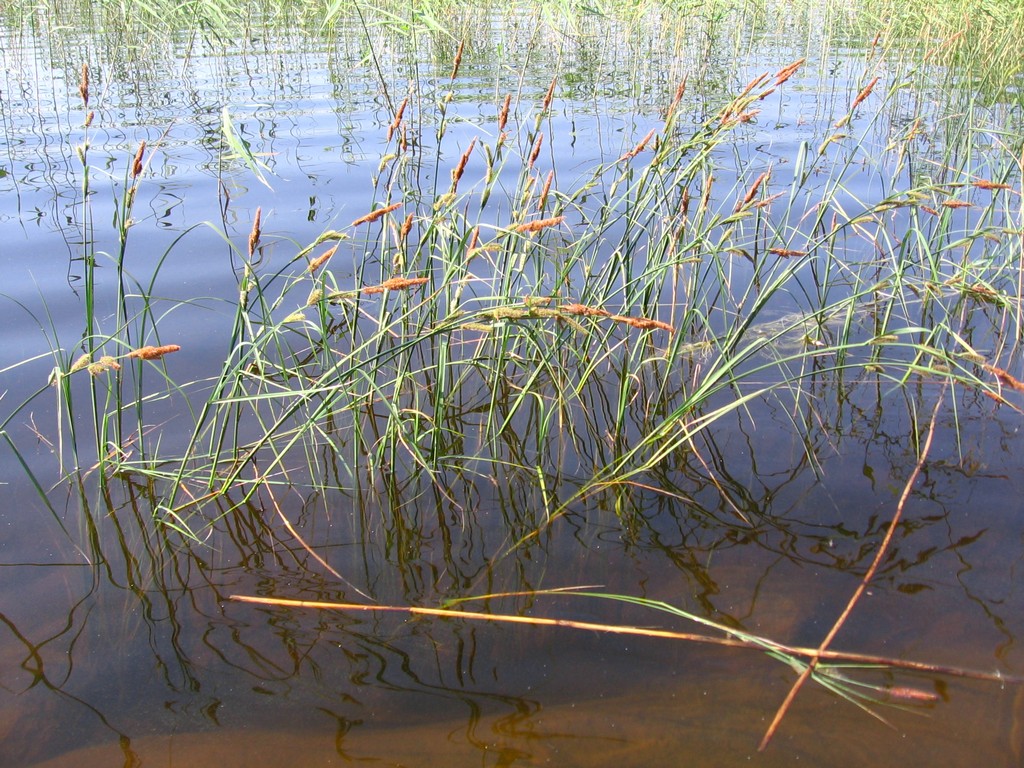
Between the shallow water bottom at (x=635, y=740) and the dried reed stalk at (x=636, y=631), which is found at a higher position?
the dried reed stalk at (x=636, y=631)

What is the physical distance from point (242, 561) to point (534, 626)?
0.68m

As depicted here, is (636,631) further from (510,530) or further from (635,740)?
(510,530)

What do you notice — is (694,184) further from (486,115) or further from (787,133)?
(486,115)

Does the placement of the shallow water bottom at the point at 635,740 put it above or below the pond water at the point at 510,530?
below

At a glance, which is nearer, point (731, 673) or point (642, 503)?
point (731, 673)

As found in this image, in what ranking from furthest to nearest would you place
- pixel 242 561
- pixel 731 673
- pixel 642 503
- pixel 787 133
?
pixel 787 133
pixel 642 503
pixel 242 561
pixel 731 673

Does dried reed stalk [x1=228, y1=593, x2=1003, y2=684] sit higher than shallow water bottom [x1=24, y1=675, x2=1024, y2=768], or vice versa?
dried reed stalk [x1=228, y1=593, x2=1003, y2=684]

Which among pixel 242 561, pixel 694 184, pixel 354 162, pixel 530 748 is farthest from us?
pixel 354 162

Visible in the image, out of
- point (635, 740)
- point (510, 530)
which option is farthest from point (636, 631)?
point (510, 530)


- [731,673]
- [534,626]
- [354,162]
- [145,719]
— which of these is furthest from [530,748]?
[354,162]

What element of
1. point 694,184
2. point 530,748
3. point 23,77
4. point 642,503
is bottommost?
point 530,748

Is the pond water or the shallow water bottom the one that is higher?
the pond water

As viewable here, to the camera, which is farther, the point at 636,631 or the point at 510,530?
the point at 510,530

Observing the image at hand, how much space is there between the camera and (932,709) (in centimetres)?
158
